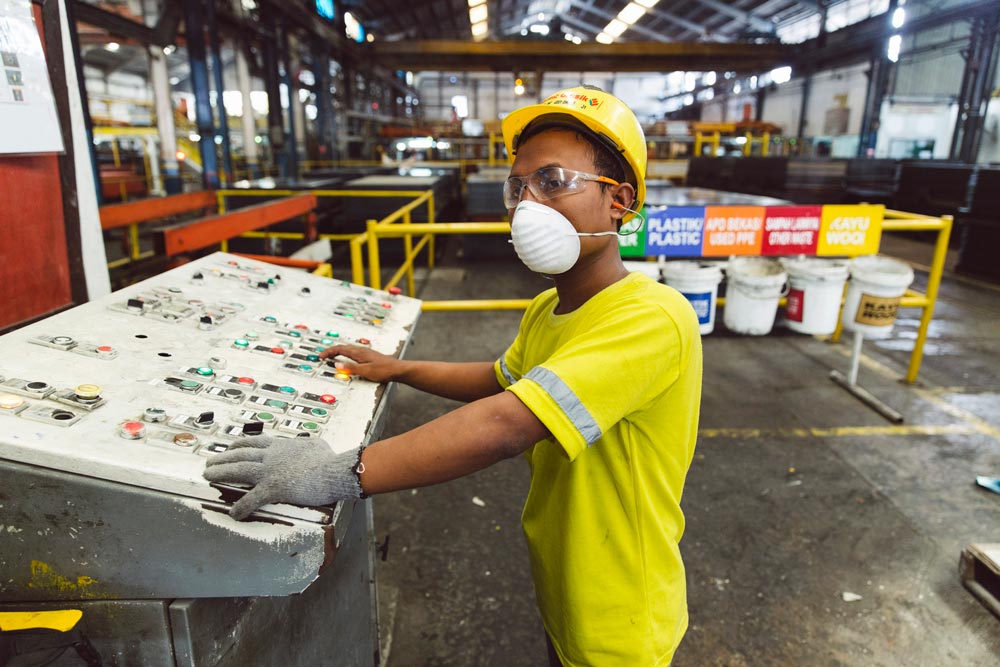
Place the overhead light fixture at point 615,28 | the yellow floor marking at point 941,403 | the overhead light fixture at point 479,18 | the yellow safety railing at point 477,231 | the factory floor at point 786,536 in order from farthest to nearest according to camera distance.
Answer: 1. the overhead light fixture at point 615,28
2. the overhead light fixture at point 479,18
3. the yellow floor marking at point 941,403
4. the yellow safety railing at point 477,231
5. the factory floor at point 786,536

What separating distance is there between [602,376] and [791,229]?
3100 mm

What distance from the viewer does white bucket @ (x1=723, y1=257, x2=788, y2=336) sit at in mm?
3441

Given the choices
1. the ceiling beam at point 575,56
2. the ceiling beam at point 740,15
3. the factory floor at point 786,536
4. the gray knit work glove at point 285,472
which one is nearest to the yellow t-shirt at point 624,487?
the gray knit work glove at point 285,472

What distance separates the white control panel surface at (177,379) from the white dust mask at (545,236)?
446 mm

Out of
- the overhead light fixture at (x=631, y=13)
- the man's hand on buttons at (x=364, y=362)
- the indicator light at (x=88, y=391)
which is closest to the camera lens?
Result: the indicator light at (x=88, y=391)

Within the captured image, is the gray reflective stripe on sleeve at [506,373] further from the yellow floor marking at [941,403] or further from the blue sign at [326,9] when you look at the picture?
the blue sign at [326,9]

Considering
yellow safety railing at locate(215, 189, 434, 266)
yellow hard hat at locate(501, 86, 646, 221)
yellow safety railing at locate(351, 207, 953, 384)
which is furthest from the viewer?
yellow safety railing at locate(215, 189, 434, 266)

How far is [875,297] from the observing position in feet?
11.0

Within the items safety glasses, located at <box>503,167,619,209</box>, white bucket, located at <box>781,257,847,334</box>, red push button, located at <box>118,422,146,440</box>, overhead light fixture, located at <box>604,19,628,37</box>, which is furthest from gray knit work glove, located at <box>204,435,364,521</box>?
overhead light fixture, located at <box>604,19,628,37</box>

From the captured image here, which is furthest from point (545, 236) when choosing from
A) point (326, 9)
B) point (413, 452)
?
point (326, 9)

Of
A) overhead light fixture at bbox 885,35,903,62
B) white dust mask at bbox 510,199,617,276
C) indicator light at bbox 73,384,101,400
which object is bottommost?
indicator light at bbox 73,384,101,400

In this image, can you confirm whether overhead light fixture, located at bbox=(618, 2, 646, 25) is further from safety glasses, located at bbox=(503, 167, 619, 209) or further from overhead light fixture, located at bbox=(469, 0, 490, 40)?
safety glasses, located at bbox=(503, 167, 619, 209)

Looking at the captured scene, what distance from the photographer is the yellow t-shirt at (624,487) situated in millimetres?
919

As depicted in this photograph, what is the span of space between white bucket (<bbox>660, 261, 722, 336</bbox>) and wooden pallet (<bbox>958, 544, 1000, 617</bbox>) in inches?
62.2
